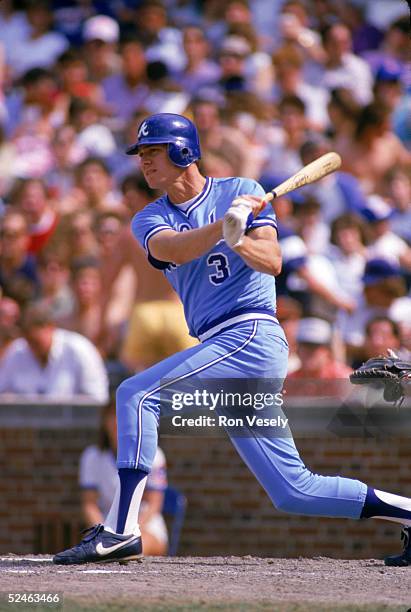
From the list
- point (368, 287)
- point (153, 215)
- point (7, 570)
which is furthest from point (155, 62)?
point (7, 570)

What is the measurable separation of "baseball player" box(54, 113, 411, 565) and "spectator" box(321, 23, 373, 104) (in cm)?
509

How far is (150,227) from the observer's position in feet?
16.3

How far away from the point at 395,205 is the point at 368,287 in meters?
1.01

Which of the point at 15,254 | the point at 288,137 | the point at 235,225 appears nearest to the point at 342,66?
the point at 288,137

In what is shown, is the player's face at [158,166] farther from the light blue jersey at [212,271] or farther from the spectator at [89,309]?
the spectator at [89,309]

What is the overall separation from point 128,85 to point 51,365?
3.67m

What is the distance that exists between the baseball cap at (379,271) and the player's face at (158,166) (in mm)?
3177

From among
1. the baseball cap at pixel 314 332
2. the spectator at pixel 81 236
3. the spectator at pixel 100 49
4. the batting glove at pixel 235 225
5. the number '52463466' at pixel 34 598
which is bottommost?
the number '52463466' at pixel 34 598

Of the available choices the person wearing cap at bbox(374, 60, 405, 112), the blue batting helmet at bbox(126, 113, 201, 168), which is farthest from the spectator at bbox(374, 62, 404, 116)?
the blue batting helmet at bbox(126, 113, 201, 168)

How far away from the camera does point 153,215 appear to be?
5.03m

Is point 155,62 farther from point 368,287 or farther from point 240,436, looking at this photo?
point 240,436

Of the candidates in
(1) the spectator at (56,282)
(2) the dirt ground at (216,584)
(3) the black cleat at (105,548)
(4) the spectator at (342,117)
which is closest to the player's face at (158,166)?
(3) the black cleat at (105,548)

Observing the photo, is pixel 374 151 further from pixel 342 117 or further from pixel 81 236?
pixel 81 236

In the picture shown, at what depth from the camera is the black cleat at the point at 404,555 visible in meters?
5.05
